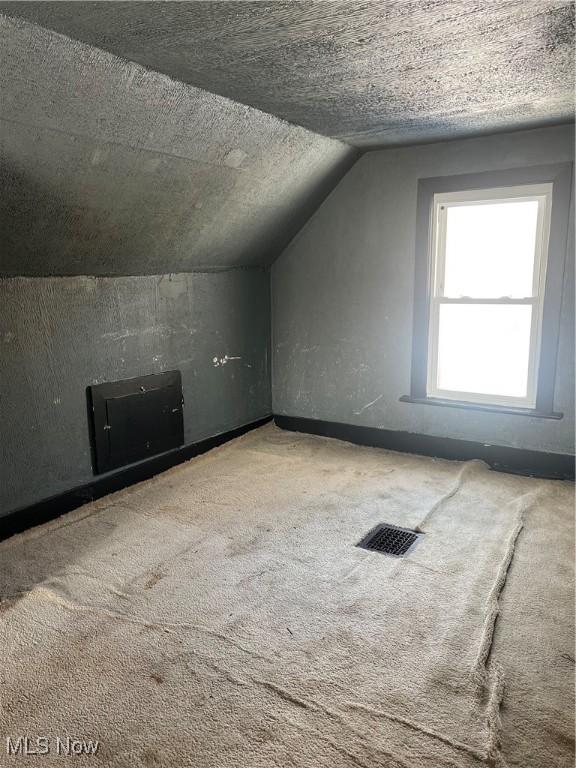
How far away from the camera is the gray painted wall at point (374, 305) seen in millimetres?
3152

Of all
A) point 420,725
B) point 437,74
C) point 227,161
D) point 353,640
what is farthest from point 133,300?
point 420,725

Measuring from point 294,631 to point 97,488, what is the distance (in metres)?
1.58

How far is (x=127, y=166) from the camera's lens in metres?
2.29

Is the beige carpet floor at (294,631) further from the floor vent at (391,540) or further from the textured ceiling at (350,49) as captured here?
the textured ceiling at (350,49)

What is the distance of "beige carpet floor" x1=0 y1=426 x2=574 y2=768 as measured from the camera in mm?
1453

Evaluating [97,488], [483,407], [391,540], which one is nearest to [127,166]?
[97,488]

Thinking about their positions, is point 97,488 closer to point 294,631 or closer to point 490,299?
point 294,631

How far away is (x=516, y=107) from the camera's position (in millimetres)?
2598

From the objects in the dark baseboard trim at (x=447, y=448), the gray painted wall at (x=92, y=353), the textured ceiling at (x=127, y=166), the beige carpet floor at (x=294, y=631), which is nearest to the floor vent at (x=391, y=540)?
the beige carpet floor at (x=294, y=631)

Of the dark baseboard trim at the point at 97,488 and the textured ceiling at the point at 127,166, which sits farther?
the dark baseboard trim at the point at 97,488
